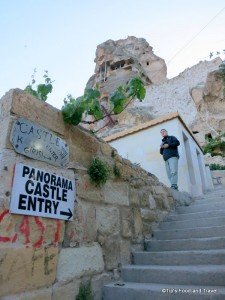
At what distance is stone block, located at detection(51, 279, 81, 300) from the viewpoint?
189cm

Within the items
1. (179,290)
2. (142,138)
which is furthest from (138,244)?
(142,138)

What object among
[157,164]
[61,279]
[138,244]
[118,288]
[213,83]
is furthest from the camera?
[213,83]

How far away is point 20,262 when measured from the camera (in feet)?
5.52

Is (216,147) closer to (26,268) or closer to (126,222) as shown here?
(126,222)

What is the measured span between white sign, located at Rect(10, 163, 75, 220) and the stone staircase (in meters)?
0.93

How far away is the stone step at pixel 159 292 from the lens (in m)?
1.99

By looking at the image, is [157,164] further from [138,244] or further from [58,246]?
[58,246]

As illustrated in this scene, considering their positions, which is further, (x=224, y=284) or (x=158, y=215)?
(x=158, y=215)

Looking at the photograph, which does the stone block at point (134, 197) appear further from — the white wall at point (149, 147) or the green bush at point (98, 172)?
the white wall at point (149, 147)

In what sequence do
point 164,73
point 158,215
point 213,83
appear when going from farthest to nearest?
point 164,73, point 213,83, point 158,215

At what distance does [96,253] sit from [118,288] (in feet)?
1.21

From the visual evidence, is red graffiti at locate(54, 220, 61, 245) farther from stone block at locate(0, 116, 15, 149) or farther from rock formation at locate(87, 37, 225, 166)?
rock formation at locate(87, 37, 225, 166)

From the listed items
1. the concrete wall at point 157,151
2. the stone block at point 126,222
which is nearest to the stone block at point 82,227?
the stone block at point 126,222

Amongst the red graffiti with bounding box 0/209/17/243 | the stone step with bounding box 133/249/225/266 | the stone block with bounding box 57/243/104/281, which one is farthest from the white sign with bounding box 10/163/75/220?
the stone step with bounding box 133/249/225/266
